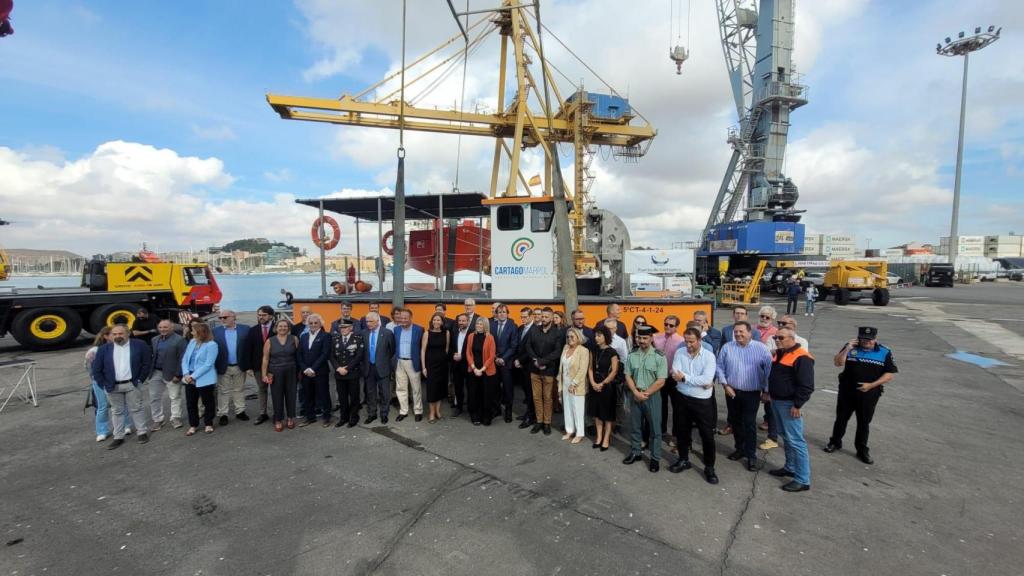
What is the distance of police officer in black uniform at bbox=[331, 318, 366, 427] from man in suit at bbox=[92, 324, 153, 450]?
2.26 metres

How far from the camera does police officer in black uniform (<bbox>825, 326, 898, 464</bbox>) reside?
14.7ft

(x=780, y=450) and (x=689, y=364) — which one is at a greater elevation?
(x=689, y=364)

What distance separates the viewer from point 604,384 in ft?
16.1

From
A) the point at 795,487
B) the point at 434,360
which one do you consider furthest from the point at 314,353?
the point at 795,487

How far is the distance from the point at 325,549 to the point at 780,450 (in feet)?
16.5

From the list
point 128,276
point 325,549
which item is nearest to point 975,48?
point 325,549

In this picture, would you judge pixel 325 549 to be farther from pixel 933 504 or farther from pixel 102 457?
pixel 933 504

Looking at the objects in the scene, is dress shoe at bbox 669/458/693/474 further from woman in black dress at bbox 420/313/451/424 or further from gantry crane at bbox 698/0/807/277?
gantry crane at bbox 698/0/807/277

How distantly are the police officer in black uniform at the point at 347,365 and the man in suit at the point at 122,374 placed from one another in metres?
2.26

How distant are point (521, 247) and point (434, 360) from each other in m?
2.92

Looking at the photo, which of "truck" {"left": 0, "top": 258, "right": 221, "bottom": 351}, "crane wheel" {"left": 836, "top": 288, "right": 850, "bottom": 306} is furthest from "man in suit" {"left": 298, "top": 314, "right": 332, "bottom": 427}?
"crane wheel" {"left": 836, "top": 288, "right": 850, "bottom": 306}

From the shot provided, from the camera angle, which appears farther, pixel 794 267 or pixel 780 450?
pixel 794 267

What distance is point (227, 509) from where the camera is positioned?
149 inches

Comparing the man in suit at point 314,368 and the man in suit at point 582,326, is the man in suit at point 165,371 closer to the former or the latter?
the man in suit at point 314,368
